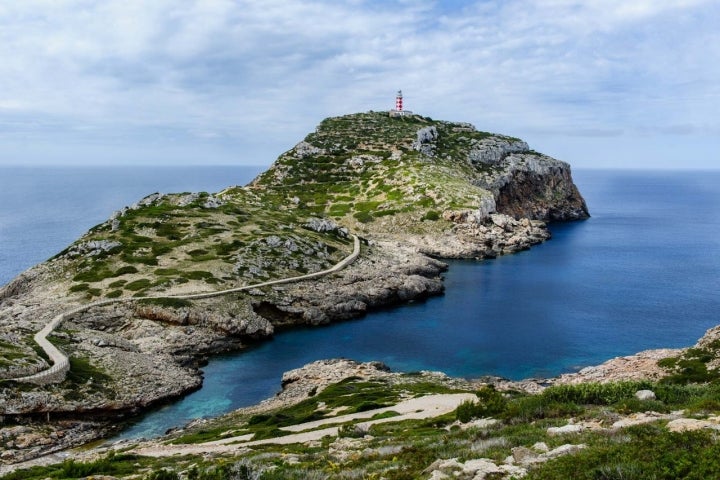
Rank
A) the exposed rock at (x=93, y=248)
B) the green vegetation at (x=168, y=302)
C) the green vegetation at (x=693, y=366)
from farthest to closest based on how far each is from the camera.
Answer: the exposed rock at (x=93, y=248), the green vegetation at (x=168, y=302), the green vegetation at (x=693, y=366)

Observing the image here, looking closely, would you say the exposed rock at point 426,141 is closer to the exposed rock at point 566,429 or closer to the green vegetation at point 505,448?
the green vegetation at point 505,448

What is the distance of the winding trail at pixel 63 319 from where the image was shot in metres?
42.9

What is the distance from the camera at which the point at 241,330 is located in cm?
6681

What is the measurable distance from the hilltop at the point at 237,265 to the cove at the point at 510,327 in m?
3.65

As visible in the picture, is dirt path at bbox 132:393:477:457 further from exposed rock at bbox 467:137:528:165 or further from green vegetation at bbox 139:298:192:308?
exposed rock at bbox 467:137:528:165

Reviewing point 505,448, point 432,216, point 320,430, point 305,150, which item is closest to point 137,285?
point 320,430

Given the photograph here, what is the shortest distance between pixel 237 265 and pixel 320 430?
191ft

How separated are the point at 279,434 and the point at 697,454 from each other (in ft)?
71.5

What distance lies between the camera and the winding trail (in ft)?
141

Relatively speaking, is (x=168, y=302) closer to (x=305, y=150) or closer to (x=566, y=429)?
(x=566, y=429)

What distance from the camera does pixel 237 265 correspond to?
271 feet

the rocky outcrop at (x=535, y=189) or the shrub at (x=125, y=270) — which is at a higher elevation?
the rocky outcrop at (x=535, y=189)

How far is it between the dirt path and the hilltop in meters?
14.7

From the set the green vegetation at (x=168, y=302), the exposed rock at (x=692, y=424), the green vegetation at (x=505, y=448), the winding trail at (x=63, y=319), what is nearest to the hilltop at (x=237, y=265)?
the green vegetation at (x=168, y=302)
